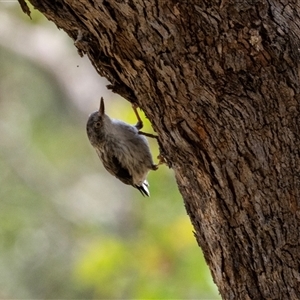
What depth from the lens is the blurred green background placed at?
240 inches

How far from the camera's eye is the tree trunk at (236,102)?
244cm

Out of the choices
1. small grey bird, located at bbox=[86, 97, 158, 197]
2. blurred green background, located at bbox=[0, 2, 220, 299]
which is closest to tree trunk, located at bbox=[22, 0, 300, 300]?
small grey bird, located at bbox=[86, 97, 158, 197]

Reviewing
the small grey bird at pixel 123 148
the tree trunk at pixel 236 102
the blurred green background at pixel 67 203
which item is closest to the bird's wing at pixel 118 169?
the small grey bird at pixel 123 148

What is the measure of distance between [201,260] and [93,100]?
3.25 m

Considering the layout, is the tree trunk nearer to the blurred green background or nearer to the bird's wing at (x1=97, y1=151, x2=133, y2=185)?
the bird's wing at (x1=97, y1=151, x2=133, y2=185)

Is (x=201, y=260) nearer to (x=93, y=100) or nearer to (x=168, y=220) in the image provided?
(x=168, y=220)

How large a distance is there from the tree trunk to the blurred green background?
283 centimetres

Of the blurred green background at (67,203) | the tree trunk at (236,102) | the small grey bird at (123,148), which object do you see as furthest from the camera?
the blurred green background at (67,203)

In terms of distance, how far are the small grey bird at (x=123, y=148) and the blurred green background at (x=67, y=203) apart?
0.66 metres

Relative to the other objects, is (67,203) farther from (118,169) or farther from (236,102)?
(236,102)

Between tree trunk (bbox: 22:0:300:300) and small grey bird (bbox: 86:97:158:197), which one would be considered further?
small grey bird (bbox: 86:97:158:197)

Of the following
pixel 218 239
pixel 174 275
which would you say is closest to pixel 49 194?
pixel 174 275

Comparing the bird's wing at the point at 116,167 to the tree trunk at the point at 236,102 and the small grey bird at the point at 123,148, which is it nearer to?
the small grey bird at the point at 123,148

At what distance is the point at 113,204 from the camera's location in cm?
956
